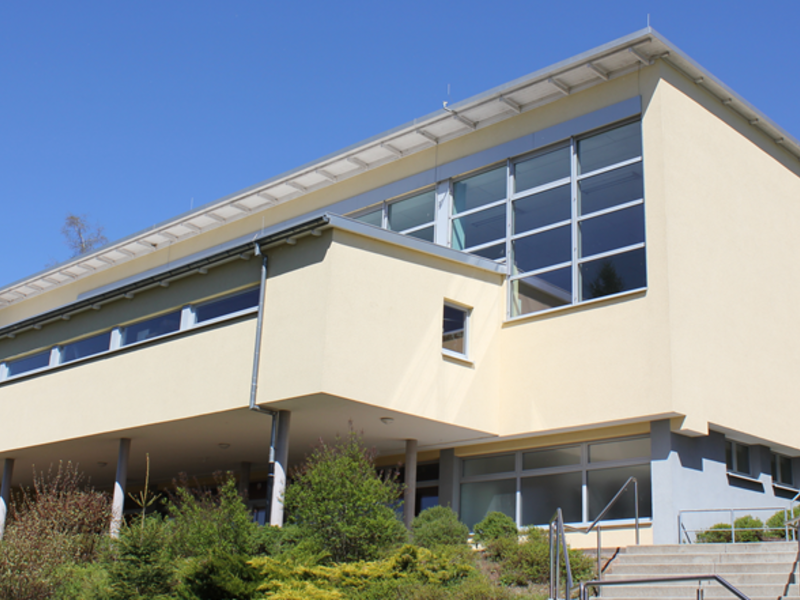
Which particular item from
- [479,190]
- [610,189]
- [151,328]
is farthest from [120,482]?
[610,189]

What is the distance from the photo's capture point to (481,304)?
18.0 metres

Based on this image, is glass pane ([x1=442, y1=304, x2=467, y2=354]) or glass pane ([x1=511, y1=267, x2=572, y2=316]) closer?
glass pane ([x1=442, y1=304, x2=467, y2=354])

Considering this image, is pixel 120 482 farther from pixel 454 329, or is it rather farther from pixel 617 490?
pixel 617 490

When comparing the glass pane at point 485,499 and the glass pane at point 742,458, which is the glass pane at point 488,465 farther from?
the glass pane at point 742,458

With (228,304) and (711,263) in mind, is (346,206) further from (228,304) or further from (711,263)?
(711,263)

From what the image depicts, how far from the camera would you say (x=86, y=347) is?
20.3 metres

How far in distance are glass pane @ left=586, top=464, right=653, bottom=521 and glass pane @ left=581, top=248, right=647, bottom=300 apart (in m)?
3.28

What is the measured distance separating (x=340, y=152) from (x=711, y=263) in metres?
9.05

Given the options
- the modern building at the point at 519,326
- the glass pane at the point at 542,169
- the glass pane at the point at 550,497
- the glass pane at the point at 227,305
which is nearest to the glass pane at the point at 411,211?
the modern building at the point at 519,326

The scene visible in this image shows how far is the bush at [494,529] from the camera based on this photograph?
15.5 m

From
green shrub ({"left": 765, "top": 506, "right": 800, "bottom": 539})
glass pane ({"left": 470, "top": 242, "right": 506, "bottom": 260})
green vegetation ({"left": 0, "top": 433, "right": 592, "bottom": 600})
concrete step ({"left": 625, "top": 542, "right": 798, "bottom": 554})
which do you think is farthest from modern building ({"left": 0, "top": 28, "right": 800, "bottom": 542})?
green vegetation ({"left": 0, "top": 433, "right": 592, "bottom": 600})

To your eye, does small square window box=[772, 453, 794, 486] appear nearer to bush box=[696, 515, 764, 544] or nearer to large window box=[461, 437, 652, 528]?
bush box=[696, 515, 764, 544]

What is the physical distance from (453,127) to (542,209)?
9.94 ft

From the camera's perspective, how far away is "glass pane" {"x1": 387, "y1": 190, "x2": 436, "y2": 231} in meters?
20.8
